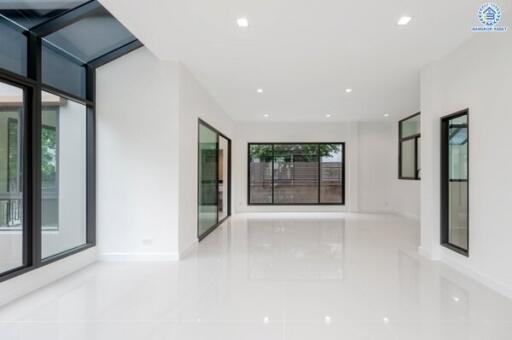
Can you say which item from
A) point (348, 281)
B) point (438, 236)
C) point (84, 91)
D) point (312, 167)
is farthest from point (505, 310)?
point (312, 167)

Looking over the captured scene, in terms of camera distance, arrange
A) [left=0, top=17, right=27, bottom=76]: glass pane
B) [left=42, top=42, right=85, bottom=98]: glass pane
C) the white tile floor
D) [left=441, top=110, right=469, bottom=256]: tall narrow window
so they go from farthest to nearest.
→ [left=441, top=110, right=469, bottom=256]: tall narrow window → [left=42, top=42, right=85, bottom=98]: glass pane → [left=0, top=17, right=27, bottom=76]: glass pane → the white tile floor

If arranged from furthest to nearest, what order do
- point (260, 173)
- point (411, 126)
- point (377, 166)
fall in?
point (260, 173)
point (377, 166)
point (411, 126)

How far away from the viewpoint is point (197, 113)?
6109 millimetres

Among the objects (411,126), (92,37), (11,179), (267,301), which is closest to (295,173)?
(411,126)

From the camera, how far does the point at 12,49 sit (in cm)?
355

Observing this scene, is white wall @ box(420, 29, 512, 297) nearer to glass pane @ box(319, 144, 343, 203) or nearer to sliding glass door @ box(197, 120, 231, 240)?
sliding glass door @ box(197, 120, 231, 240)

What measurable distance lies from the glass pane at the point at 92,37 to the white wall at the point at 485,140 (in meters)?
4.56

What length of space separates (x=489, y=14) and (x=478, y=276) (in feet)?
9.86

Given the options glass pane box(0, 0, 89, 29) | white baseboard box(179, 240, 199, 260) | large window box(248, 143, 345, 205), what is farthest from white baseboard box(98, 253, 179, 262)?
large window box(248, 143, 345, 205)

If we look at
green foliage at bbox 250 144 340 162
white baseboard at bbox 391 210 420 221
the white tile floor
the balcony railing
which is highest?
green foliage at bbox 250 144 340 162

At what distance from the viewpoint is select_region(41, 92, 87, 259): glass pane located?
418cm

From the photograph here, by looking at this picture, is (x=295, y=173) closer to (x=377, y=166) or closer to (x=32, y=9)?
(x=377, y=166)

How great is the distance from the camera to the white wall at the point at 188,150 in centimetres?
514

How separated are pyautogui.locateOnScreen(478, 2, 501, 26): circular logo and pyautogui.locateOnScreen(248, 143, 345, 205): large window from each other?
754 centimetres
